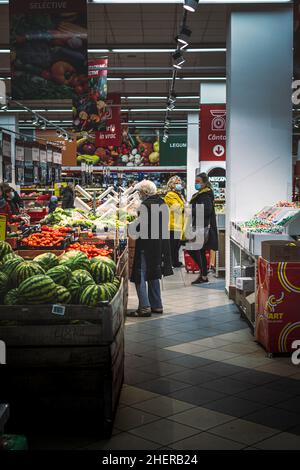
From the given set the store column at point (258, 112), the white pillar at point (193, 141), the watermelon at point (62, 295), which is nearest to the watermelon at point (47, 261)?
the watermelon at point (62, 295)

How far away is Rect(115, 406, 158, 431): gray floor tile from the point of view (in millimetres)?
4480

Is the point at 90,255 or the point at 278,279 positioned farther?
the point at 90,255

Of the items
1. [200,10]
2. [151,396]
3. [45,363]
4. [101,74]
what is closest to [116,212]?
[101,74]

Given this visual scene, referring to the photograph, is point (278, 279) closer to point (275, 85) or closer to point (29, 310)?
point (29, 310)

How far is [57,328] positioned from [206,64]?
12.5 meters

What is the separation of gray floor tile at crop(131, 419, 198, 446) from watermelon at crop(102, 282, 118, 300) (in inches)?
37.3

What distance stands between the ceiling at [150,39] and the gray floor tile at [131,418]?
6.88m

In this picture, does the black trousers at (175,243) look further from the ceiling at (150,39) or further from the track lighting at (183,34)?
the track lighting at (183,34)

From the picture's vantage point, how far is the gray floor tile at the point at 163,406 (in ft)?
15.6

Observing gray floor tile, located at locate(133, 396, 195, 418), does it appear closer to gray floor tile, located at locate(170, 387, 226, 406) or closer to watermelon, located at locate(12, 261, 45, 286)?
gray floor tile, located at locate(170, 387, 226, 406)

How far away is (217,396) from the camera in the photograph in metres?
5.13

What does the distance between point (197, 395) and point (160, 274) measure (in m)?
3.30

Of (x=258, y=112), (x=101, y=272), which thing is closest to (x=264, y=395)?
(x=101, y=272)

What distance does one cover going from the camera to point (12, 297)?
4.62 m
